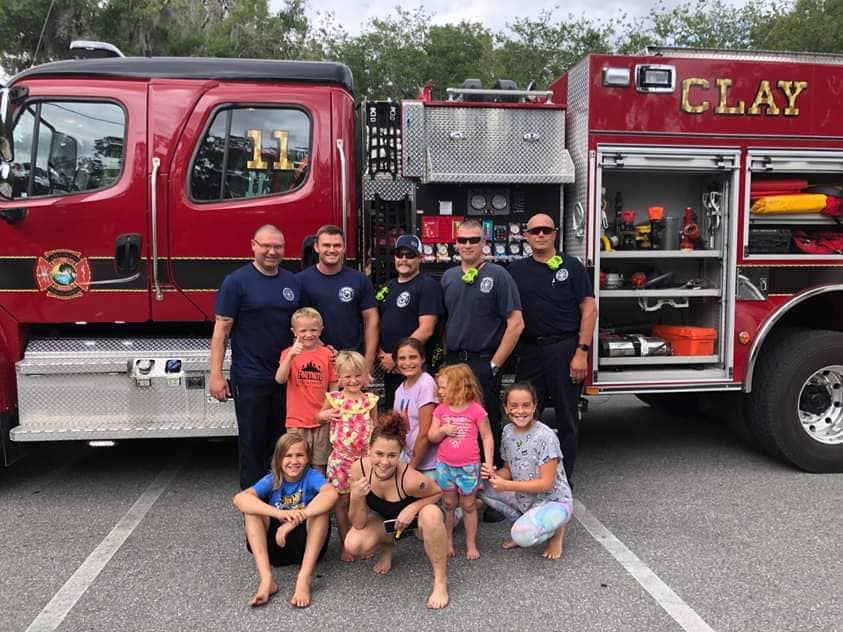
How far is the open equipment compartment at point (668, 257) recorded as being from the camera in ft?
15.1

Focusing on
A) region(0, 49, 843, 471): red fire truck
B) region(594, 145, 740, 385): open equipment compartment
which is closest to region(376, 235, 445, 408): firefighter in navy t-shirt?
region(0, 49, 843, 471): red fire truck

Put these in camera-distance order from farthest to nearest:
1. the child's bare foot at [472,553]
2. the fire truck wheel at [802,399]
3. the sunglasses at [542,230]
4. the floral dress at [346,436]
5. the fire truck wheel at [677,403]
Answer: the fire truck wheel at [677,403], the fire truck wheel at [802,399], the sunglasses at [542,230], the child's bare foot at [472,553], the floral dress at [346,436]

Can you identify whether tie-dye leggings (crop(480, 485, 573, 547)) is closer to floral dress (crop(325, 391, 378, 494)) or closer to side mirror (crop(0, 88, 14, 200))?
floral dress (crop(325, 391, 378, 494))

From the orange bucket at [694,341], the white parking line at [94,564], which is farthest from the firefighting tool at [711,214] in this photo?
the white parking line at [94,564]

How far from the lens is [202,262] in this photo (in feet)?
13.9

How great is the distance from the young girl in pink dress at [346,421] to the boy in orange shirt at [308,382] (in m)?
0.09

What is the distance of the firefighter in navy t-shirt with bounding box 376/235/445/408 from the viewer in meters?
3.95

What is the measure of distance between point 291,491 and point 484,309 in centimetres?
143

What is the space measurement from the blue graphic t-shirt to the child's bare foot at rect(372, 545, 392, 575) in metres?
0.45

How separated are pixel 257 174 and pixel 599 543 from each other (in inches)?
112

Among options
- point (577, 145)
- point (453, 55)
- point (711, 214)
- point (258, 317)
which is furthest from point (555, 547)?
point (453, 55)

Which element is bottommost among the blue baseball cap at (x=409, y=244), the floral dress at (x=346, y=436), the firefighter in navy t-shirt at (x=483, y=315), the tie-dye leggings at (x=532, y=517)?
the tie-dye leggings at (x=532, y=517)

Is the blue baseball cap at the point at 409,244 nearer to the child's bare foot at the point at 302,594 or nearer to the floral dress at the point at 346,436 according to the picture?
the floral dress at the point at 346,436

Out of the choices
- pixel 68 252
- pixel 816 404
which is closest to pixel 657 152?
pixel 816 404
